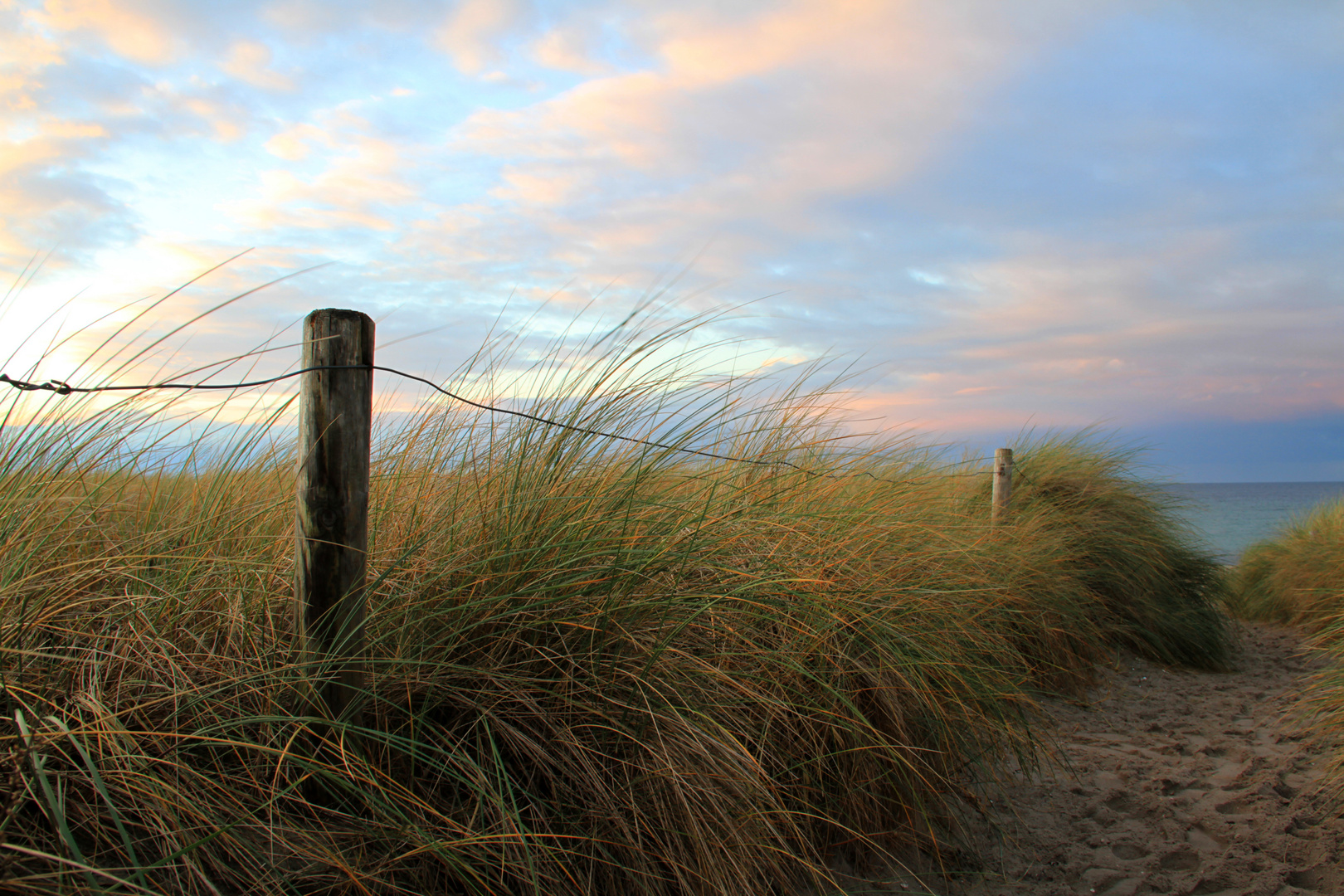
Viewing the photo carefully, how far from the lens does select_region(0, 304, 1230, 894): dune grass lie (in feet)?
5.44

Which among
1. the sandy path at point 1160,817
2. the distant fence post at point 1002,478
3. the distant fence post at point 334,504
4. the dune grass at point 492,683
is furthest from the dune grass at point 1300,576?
the distant fence post at point 334,504

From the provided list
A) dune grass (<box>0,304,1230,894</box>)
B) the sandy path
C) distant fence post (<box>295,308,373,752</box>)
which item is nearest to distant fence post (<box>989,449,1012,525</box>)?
the sandy path

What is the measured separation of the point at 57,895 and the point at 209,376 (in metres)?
1.51

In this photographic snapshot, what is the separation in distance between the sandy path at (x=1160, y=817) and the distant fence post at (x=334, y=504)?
186 centimetres

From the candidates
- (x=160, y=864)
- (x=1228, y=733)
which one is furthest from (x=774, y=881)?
(x=1228, y=733)

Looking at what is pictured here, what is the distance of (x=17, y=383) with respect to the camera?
1.92 meters

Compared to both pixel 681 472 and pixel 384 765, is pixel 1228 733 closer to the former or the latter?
pixel 681 472

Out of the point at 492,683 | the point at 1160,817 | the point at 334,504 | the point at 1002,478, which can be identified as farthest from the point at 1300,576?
the point at 334,504

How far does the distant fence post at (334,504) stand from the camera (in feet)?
6.43

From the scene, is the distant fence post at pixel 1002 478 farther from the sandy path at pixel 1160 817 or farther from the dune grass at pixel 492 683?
the dune grass at pixel 492 683

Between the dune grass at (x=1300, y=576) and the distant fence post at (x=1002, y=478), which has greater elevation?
the distant fence post at (x=1002, y=478)

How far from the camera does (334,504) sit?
2.03 m

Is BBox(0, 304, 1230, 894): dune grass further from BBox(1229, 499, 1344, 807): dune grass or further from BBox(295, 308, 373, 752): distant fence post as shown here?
BBox(1229, 499, 1344, 807): dune grass

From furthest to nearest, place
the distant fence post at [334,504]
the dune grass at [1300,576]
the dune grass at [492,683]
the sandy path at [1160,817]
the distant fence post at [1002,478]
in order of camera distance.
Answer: the dune grass at [1300,576] → the distant fence post at [1002,478] → the sandy path at [1160,817] → the distant fence post at [334,504] → the dune grass at [492,683]
